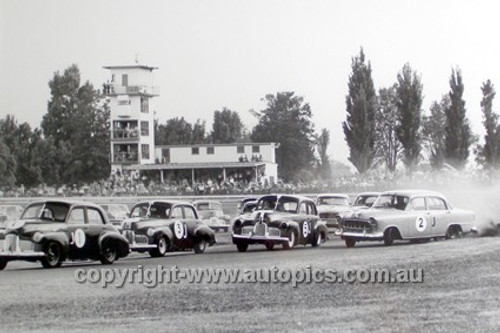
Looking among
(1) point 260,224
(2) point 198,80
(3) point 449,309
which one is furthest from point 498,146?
(1) point 260,224

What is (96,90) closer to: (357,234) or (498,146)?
(498,146)

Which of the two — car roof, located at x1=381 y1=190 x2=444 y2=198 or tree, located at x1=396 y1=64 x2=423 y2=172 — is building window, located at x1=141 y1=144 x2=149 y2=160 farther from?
car roof, located at x1=381 y1=190 x2=444 y2=198

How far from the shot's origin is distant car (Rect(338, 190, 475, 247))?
46.2 feet

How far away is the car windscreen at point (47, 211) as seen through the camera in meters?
11.5

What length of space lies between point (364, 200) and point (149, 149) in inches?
168

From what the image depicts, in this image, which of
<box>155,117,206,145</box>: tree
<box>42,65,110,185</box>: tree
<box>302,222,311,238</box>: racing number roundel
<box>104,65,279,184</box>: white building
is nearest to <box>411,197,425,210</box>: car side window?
<box>302,222,311,238</box>: racing number roundel

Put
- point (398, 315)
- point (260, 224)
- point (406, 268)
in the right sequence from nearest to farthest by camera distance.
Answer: point (398, 315)
point (406, 268)
point (260, 224)

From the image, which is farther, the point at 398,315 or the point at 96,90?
the point at 96,90

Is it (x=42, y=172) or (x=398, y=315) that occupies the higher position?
(x=42, y=172)

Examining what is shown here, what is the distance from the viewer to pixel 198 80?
36.4 feet

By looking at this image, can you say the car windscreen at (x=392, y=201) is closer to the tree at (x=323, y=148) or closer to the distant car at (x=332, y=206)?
the distant car at (x=332, y=206)

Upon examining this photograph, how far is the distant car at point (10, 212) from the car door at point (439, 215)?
602cm

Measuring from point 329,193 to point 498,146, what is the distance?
8.10 ft

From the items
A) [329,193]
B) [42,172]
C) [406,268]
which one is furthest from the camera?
[329,193]
